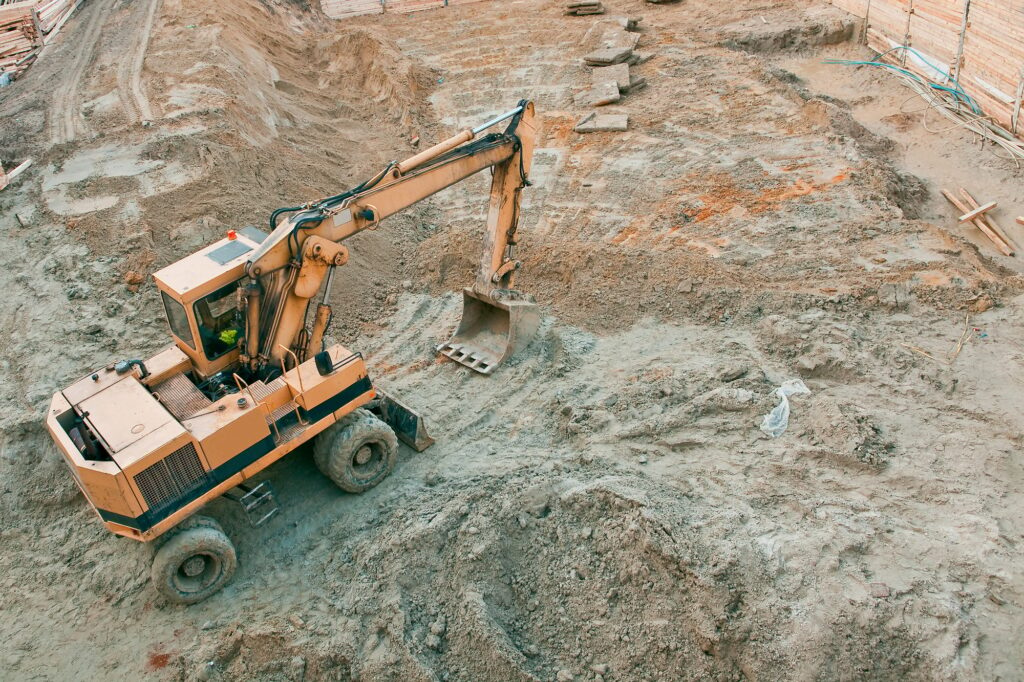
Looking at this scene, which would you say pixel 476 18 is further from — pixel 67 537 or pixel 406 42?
pixel 67 537

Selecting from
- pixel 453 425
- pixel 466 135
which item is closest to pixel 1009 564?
pixel 453 425

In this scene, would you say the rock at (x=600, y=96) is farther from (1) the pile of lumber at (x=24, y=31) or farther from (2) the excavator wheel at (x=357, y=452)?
(1) the pile of lumber at (x=24, y=31)

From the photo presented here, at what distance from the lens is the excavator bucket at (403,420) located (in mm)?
7211

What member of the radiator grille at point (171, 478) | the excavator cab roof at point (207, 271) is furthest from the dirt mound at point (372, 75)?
the radiator grille at point (171, 478)

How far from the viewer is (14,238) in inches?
413

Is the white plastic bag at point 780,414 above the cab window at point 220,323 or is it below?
below

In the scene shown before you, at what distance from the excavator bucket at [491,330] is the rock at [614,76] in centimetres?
787

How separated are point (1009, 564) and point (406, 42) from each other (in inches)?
725

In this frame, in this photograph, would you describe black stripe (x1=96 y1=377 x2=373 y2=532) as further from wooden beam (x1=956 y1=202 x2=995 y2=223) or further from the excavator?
wooden beam (x1=956 y1=202 x2=995 y2=223)

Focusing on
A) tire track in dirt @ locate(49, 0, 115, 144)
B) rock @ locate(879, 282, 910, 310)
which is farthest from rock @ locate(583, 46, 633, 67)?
tire track in dirt @ locate(49, 0, 115, 144)

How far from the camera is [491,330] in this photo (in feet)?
29.2

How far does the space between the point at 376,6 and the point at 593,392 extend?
18.9 m

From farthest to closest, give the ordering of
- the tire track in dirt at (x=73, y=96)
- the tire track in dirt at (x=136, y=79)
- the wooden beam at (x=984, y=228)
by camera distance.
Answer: the tire track in dirt at (x=136, y=79), the tire track in dirt at (x=73, y=96), the wooden beam at (x=984, y=228)

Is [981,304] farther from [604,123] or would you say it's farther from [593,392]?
[604,123]
